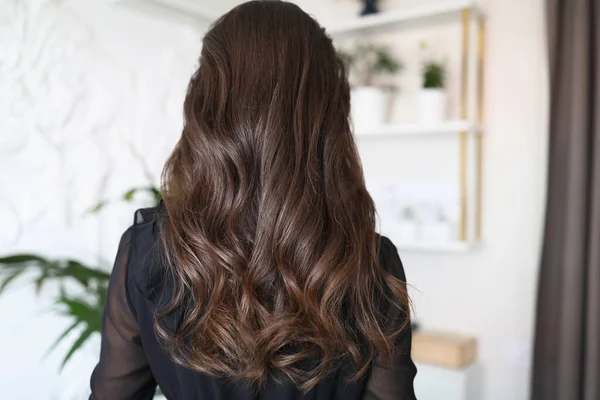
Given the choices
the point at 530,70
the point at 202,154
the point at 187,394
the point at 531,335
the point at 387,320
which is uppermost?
the point at 530,70

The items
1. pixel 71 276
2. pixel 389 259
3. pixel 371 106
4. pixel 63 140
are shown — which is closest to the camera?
pixel 389 259

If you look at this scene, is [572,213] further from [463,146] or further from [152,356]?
[152,356]

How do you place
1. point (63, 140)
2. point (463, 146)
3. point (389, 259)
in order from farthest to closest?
point (463, 146) → point (63, 140) → point (389, 259)

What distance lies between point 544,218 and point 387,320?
1.13 meters

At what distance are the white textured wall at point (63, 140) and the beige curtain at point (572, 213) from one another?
4.53 ft

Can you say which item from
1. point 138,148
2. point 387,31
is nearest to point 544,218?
point 387,31

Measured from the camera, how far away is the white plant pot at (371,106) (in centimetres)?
208

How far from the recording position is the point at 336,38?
7.73 feet

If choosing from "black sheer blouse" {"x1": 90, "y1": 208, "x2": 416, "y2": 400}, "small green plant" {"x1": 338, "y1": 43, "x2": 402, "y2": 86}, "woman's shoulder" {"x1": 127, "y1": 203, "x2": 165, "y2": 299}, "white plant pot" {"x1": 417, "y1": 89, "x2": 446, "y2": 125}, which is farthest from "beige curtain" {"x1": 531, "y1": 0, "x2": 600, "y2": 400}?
"woman's shoulder" {"x1": 127, "y1": 203, "x2": 165, "y2": 299}

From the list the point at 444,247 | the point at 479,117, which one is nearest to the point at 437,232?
the point at 444,247

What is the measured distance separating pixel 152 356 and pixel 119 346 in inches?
2.4

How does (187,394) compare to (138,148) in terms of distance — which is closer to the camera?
(187,394)

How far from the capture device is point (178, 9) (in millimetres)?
2105

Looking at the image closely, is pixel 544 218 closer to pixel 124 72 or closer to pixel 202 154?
pixel 202 154
